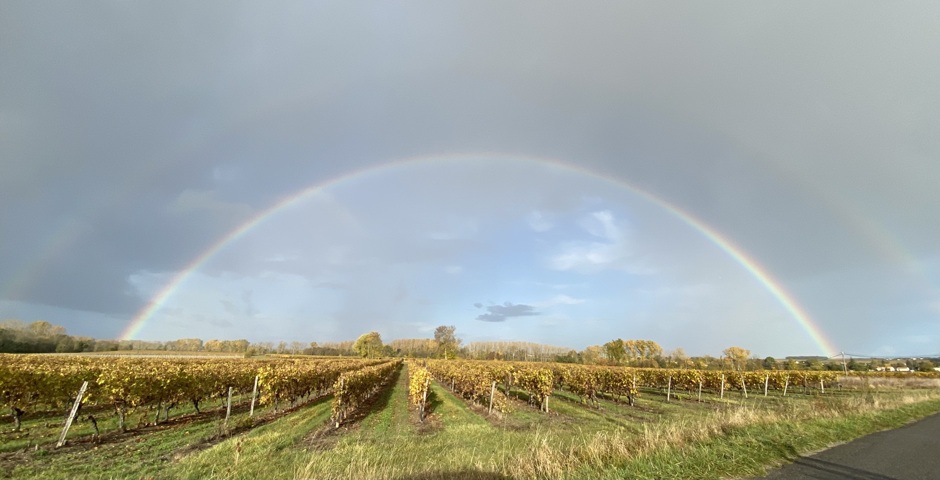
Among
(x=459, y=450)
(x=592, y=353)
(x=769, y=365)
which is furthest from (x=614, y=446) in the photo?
(x=592, y=353)

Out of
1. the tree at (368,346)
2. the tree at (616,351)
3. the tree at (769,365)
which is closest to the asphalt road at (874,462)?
the tree at (769,365)

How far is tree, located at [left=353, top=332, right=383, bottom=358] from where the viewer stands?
128 m

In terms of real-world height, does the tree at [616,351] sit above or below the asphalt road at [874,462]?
below

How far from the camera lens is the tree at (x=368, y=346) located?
419 feet

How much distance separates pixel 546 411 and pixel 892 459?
14.8 m

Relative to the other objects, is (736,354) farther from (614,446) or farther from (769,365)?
(614,446)

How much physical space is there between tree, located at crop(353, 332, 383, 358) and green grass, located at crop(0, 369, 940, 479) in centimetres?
11485

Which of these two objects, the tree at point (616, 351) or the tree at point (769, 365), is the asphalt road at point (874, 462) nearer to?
the tree at point (769, 365)

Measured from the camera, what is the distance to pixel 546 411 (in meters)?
22.3

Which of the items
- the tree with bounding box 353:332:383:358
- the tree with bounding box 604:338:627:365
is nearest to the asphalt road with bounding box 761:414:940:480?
the tree with bounding box 604:338:627:365

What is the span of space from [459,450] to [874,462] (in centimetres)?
932

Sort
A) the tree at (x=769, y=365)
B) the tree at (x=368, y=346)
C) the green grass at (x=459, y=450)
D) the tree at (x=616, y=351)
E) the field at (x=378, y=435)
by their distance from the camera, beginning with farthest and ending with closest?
the tree at (x=368, y=346) < the tree at (x=616, y=351) < the tree at (x=769, y=365) < the field at (x=378, y=435) < the green grass at (x=459, y=450)

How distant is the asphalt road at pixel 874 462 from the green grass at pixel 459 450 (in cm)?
49

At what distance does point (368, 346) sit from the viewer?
129750 mm
